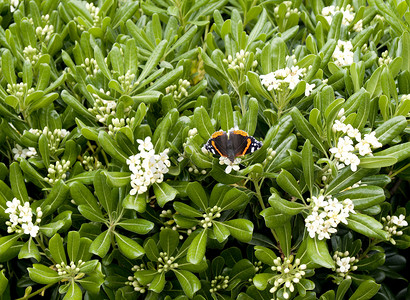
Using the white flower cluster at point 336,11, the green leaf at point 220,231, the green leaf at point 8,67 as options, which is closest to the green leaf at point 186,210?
the green leaf at point 220,231

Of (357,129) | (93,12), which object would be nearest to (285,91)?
(357,129)

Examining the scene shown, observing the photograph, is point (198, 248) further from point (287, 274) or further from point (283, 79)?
point (283, 79)

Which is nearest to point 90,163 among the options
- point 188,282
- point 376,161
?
point 188,282

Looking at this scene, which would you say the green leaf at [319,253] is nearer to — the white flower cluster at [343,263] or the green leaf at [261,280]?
the green leaf at [261,280]

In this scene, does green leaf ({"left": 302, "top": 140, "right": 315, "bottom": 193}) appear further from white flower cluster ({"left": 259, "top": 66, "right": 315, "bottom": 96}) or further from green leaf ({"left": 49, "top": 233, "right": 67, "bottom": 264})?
green leaf ({"left": 49, "top": 233, "right": 67, "bottom": 264})

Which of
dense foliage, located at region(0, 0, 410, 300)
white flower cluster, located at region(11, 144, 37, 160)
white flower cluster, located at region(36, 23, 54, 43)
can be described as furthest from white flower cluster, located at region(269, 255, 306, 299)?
white flower cluster, located at region(36, 23, 54, 43)

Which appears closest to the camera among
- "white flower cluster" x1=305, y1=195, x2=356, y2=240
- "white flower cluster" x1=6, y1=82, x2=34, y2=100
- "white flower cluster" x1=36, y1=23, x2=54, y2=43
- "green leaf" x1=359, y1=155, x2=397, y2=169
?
"green leaf" x1=359, y1=155, x2=397, y2=169

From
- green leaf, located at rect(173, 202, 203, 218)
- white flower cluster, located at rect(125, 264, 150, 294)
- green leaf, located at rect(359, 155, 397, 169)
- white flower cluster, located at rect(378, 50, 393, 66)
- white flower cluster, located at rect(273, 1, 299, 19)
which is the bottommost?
white flower cluster, located at rect(125, 264, 150, 294)
